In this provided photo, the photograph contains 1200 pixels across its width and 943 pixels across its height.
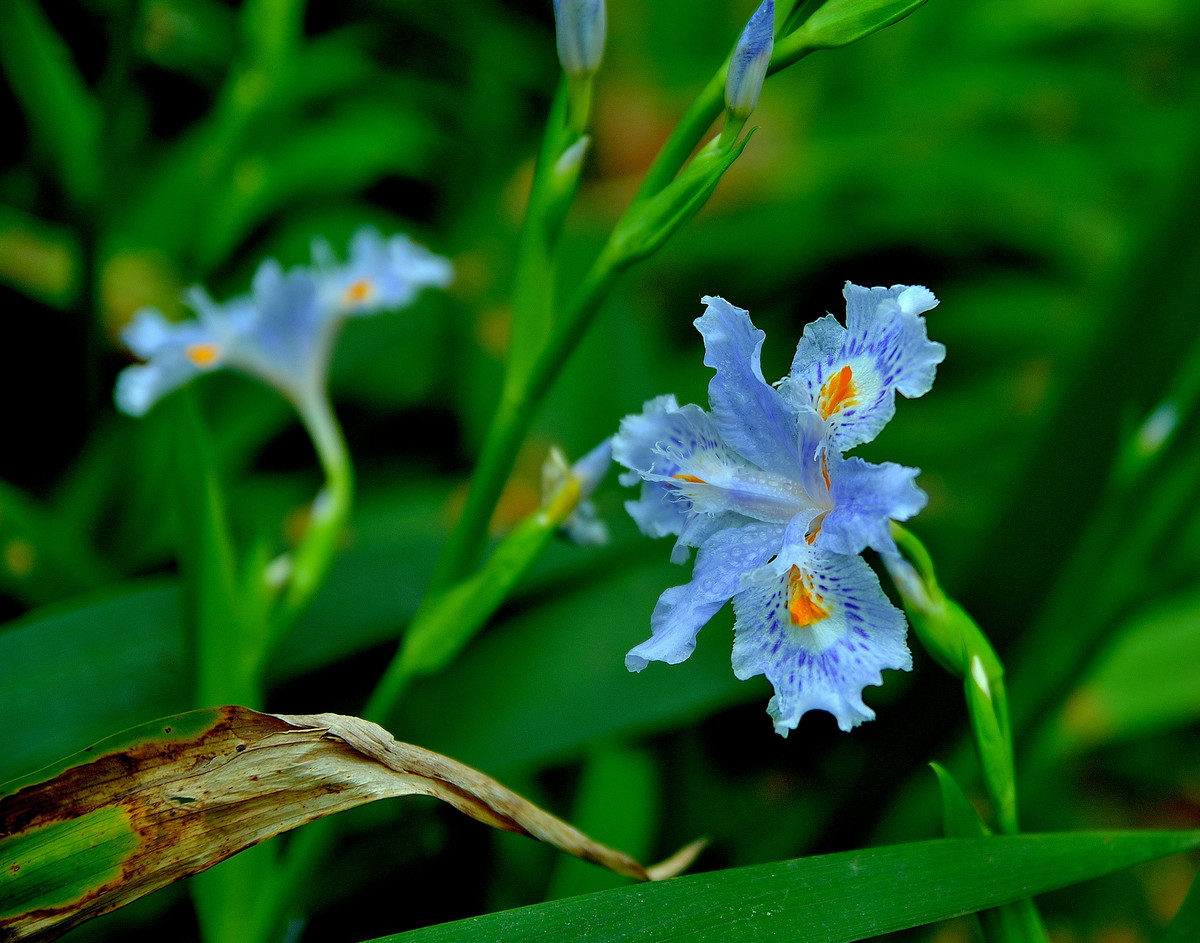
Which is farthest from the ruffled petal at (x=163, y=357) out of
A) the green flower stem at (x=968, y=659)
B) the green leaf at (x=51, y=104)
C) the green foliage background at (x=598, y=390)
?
the green flower stem at (x=968, y=659)

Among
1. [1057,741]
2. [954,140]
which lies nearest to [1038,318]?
[954,140]

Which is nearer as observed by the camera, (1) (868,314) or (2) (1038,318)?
(1) (868,314)

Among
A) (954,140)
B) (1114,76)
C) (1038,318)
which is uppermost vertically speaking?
(1114,76)

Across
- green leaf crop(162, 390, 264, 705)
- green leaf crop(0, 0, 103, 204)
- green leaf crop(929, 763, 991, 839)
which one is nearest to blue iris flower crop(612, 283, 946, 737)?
green leaf crop(929, 763, 991, 839)

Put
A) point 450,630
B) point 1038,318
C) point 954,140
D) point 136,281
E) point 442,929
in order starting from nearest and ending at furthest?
point 442,929 → point 450,630 → point 136,281 → point 1038,318 → point 954,140

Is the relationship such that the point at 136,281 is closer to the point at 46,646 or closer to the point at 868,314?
the point at 46,646

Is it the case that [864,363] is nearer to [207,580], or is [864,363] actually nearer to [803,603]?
[803,603]

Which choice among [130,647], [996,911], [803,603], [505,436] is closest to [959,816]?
[996,911]
